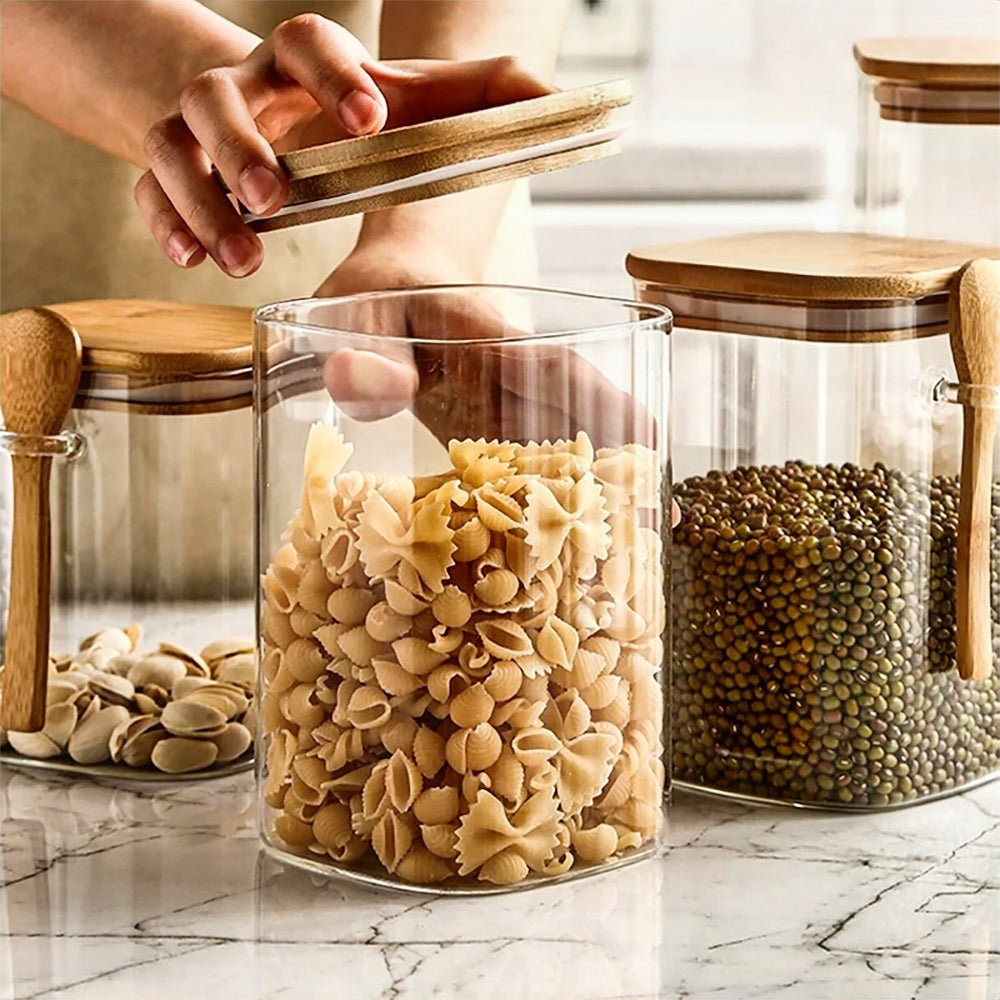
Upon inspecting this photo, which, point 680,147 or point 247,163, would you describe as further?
point 680,147

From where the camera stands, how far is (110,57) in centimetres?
81

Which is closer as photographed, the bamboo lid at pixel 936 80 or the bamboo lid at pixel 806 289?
the bamboo lid at pixel 806 289

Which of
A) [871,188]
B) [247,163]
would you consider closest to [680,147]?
[871,188]

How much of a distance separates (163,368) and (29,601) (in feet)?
0.35

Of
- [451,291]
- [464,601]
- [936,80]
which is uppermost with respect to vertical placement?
[936,80]

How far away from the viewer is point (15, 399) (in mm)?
695

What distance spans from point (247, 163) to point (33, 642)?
0.23 metres

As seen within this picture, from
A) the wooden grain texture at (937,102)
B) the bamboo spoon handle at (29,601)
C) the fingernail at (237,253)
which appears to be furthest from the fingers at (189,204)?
the wooden grain texture at (937,102)

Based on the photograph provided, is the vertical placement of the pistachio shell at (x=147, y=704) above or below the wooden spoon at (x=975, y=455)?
below

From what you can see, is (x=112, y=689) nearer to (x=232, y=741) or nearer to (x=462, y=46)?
(x=232, y=741)

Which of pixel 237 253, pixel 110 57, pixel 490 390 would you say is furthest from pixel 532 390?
pixel 110 57

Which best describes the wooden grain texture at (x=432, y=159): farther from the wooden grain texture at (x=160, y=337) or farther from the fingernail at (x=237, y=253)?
the wooden grain texture at (x=160, y=337)

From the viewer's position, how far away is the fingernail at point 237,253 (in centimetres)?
60

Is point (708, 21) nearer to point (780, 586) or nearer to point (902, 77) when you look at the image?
point (902, 77)
